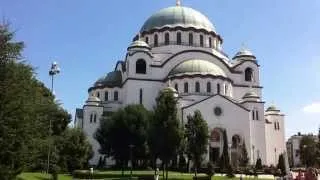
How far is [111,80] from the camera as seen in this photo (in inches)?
2884

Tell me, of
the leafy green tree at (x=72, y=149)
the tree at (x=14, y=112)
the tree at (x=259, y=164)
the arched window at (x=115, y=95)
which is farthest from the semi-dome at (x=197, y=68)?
the tree at (x=14, y=112)

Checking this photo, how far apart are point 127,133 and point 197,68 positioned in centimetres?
1489

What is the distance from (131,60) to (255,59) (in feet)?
65.5

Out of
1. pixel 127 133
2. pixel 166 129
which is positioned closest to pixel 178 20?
pixel 127 133

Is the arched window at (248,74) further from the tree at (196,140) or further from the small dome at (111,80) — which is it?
the tree at (196,140)

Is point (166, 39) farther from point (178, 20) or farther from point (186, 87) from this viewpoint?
point (186, 87)

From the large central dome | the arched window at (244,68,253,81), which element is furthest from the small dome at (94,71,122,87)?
the arched window at (244,68,253,81)

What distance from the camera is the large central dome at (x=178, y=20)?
239 ft

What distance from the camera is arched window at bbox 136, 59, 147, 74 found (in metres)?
68.0

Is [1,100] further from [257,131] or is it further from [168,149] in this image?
[257,131]

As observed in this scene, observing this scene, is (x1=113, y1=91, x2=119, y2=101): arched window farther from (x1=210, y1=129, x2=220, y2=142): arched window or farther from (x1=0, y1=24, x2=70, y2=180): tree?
(x1=0, y1=24, x2=70, y2=180): tree

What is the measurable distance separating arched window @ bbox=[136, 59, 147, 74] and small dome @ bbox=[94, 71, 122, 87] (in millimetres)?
→ 5429

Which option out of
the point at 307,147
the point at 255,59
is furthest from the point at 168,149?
the point at 307,147

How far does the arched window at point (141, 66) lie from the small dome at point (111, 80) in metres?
5.43
